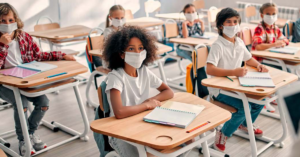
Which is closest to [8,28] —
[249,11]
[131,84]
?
[131,84]

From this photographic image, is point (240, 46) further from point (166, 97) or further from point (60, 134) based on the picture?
point (60, 134)

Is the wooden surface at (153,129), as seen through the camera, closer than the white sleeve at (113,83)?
Yes

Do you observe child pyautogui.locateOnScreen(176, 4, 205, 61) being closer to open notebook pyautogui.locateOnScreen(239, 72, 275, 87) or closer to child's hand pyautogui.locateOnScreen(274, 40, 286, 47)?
child's hand pyautogui.locateOnScreen(274, 40, 286, 47)

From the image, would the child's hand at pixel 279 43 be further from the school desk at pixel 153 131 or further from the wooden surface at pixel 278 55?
the school desk at pixel 153 131

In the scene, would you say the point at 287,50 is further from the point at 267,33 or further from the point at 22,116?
the point at 22,116

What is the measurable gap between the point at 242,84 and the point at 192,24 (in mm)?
2300

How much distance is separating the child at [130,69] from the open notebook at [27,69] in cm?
78

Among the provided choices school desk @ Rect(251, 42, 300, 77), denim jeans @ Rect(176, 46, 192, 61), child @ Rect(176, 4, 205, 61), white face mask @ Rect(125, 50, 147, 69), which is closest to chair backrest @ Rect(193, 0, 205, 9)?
child @ Rect(176, 4, 205, 61)

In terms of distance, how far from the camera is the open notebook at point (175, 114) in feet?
5.46

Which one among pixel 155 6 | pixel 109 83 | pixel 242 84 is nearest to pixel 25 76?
pixel 109 83

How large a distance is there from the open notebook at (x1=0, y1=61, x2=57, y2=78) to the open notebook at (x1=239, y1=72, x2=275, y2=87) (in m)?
1.52

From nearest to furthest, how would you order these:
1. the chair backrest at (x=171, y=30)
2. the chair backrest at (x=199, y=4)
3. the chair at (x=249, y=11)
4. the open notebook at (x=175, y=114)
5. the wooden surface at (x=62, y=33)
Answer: the open notebook at (x=175, y=114) → the wooden surface at (x=62, y=33) → the chair backrest at (x=171, y=30) → the chair at (x=249, y=11) → the chair backrest at (x=199, y=4)

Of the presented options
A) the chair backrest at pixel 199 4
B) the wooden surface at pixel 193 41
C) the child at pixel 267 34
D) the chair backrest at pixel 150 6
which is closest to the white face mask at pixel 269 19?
the child at pixel 267 34

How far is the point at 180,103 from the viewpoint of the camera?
6.35ft
